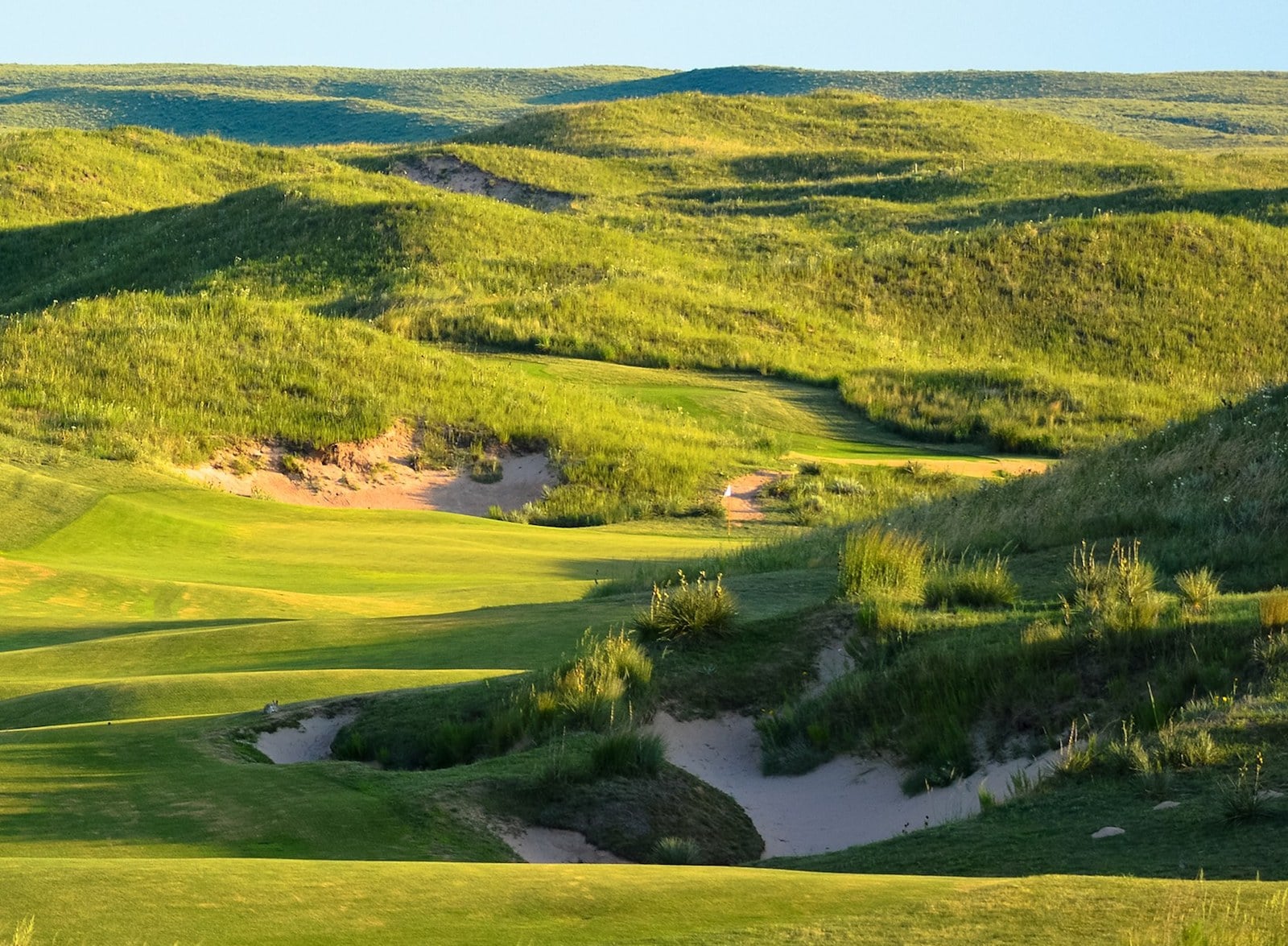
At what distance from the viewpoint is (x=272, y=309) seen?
1411 inches

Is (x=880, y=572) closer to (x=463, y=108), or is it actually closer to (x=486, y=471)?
(x=486, y=471)

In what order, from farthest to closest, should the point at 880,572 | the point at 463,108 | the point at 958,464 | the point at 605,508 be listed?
the point at 463,108, the point at 958,464, the point at 605,508, the point at 880,572

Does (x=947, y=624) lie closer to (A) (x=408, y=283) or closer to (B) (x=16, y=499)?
(B) (x=16, y=499)

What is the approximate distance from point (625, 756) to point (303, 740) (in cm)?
204

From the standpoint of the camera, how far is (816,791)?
9.98 m

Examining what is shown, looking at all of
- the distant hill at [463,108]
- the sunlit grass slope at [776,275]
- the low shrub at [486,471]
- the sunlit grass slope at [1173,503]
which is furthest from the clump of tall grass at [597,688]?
the distant hill at [463,108]

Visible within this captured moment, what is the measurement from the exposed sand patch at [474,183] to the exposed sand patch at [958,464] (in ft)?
109

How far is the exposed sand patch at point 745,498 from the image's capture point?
2762 cm

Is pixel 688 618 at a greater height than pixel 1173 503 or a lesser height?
lesser

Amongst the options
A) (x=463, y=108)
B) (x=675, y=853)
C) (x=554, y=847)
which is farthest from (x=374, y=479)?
(x=463, y=108)

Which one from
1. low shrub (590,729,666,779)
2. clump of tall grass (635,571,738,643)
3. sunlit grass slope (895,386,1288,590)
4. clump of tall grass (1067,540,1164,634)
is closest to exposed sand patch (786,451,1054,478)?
sunlit grass slope (895,386,1288,590)

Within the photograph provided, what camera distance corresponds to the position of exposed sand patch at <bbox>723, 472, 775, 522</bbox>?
1088 inches

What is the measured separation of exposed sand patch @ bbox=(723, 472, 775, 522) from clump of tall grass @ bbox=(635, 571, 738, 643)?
1509 centimetres

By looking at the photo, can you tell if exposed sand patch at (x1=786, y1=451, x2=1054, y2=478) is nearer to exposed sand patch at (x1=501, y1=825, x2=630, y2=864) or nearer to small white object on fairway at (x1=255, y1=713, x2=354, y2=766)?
small white object on fairway at (x1=255, y1=713, x2=354, y2=766)
